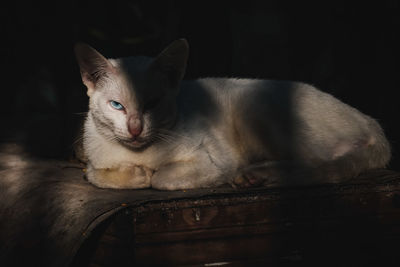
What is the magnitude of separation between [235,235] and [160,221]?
0.35 m

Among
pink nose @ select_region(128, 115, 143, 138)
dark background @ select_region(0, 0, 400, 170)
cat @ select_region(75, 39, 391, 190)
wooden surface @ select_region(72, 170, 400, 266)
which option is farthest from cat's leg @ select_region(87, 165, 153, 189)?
dark background @ select_region(0, 0, 400, 170)

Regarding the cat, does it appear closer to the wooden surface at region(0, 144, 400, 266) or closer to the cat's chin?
the cat's chin

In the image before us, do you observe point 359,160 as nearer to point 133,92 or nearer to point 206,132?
point 206,132

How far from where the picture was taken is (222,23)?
4.52 metres

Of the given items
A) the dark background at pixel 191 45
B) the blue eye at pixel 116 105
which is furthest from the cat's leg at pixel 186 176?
A: the dark background at pixel 191 45

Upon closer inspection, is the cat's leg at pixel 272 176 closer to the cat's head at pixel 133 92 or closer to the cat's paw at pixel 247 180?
the cat's paw at pixel 247 180

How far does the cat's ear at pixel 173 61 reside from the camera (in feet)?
7.93

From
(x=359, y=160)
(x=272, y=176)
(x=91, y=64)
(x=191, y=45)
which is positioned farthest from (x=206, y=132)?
(x=191, y=45)

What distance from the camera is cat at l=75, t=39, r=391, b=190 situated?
2.38 metres

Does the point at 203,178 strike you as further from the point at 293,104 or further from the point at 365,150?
the point at 365,150

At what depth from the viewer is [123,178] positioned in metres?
2.43

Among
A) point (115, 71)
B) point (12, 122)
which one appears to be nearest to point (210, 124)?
point (115, 71)

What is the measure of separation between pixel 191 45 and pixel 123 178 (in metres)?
2.34

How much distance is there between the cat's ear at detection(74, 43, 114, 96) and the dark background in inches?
47.0
